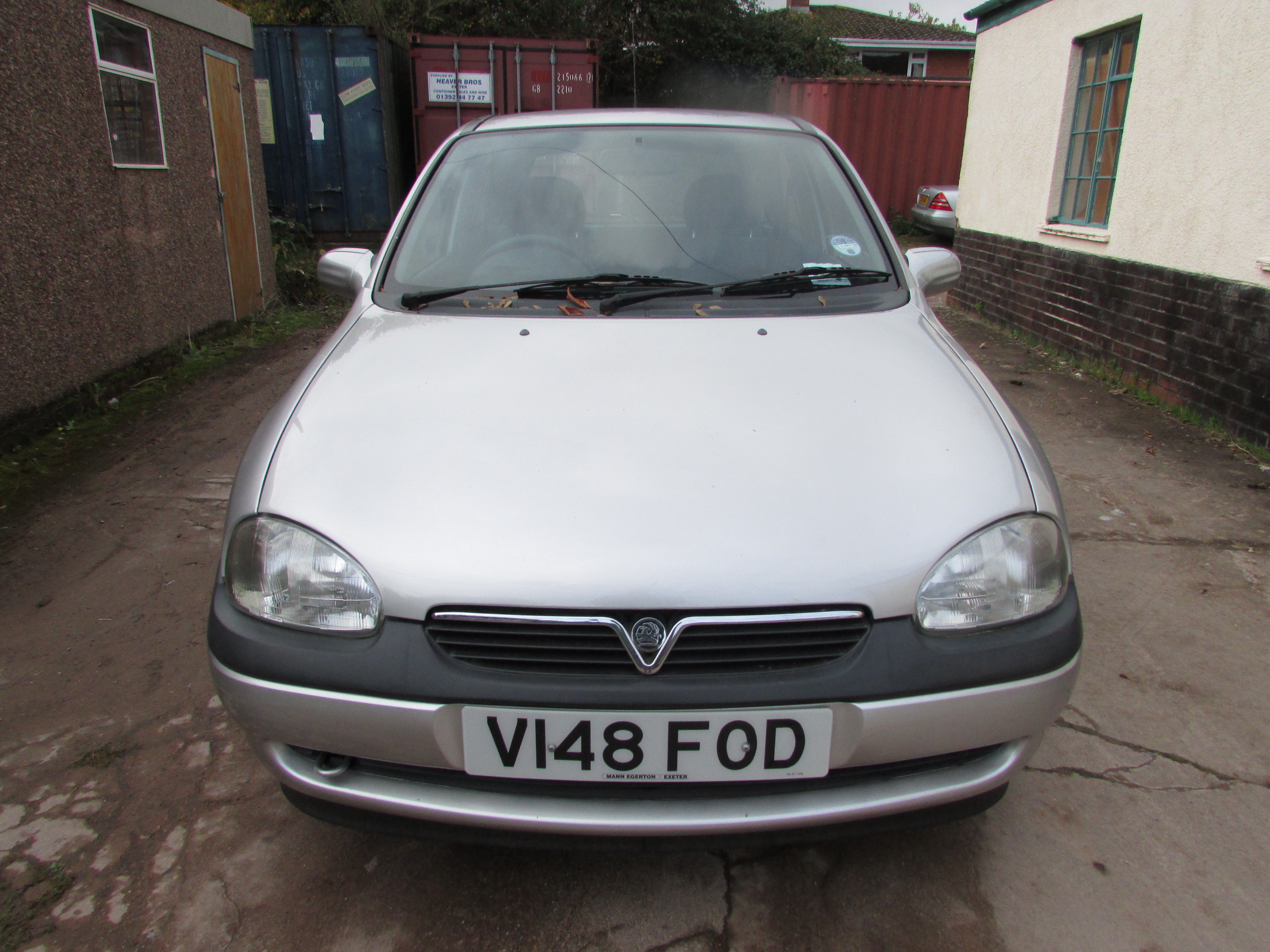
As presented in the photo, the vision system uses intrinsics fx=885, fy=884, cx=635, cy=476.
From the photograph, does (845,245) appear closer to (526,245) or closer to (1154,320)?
(526,245)

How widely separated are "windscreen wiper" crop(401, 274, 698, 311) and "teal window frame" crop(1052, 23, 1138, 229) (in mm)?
4871

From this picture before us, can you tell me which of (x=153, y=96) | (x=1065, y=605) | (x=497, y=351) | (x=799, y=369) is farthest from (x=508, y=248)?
(x=153, y=96)

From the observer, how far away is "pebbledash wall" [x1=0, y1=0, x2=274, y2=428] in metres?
4.50

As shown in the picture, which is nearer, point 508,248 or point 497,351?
point 497,351

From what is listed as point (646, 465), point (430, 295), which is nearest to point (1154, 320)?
point (430, 295)

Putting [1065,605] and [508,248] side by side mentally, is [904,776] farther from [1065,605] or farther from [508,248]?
[508,248]

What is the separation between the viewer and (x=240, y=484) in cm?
176

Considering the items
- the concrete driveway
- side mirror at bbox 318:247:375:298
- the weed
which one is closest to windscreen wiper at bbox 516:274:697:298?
side mirror at bbox 318:247:375:298

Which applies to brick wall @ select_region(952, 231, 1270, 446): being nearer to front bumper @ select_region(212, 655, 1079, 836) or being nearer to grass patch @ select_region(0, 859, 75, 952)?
front bumper @ select_region(212, 655, 1079, 836)

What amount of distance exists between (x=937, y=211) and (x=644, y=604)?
40.4 feet

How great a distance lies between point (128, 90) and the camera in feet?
18.5

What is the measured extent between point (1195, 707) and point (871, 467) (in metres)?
1.54

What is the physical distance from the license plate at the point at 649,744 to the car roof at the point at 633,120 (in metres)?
2.05

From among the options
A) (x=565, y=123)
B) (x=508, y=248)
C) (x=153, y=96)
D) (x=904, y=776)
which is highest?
(x=153, y=96)
